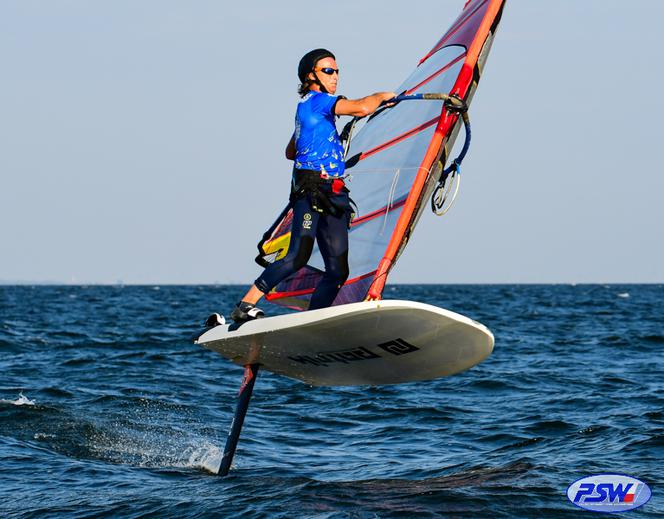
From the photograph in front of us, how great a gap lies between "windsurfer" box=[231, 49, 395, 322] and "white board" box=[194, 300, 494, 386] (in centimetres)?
34

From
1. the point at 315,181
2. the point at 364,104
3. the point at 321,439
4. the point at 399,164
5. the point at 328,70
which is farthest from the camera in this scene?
the point at 321,439

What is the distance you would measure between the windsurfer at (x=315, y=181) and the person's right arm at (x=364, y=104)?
0.04 m

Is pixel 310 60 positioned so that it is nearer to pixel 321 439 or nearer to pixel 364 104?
pixel 364 104

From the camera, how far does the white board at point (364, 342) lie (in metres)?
6.06

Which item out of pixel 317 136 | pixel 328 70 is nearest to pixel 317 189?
pixel 317 136

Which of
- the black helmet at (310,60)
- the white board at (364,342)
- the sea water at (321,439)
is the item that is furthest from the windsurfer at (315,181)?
the sea water at (321,439)

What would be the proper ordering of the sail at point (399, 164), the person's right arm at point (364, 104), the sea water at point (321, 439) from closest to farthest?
the person's right arm at point (364, 104)
the sea water at point (321, 439)
the sail at point (399, 164)

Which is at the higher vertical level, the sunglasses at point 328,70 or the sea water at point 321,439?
the sunglasses at point 328,70

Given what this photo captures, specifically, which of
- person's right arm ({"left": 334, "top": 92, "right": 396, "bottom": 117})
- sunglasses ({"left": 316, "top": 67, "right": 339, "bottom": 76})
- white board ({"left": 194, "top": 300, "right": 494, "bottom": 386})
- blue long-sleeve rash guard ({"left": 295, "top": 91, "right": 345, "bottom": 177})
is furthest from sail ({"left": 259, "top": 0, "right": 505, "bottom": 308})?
person's right arm ({"left": 334, "top": 92, "right": 396, "bottom": 117})

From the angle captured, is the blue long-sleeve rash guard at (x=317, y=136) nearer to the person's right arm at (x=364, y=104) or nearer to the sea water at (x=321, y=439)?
the person's right arm at (x=364, y=104)

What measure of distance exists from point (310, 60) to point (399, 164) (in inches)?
78.6

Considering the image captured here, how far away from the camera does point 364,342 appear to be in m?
6.51

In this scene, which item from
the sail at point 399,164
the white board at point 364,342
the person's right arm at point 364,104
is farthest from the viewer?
the sail at point 399,164

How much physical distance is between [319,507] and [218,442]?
129 inches
